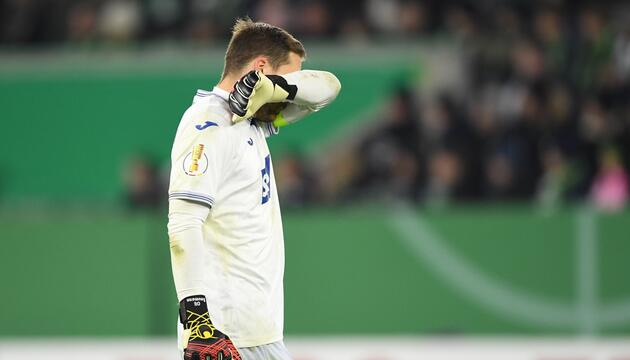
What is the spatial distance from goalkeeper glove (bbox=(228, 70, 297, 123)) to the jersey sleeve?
0.10 m

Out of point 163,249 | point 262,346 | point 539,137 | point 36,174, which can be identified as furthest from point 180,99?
point 262,346

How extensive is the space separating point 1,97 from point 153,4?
78.0 inches

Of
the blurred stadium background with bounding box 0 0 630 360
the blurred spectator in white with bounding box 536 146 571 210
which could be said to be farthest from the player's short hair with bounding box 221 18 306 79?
the blurred spectator in white with bounding box 536 146 571 210

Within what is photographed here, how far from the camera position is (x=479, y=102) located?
13367 mm

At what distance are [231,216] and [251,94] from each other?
45 cm

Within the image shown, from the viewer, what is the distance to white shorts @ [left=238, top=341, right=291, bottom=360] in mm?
5070

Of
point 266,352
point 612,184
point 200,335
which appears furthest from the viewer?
point 612,184

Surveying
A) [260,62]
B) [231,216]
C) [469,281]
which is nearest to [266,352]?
[231,216]

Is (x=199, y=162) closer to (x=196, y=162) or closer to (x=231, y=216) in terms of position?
(x=196, y=162)

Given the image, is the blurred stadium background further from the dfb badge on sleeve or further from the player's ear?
the dfb badge on sleeve

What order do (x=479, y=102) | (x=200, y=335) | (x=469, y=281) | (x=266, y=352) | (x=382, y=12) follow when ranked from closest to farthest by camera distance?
(x=200, y=335) → (x=266, y=352) → (x=469, y=281) → (x=479, y=102) → (x=382, y=12)

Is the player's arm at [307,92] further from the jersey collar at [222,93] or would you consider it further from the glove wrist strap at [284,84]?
the jersey collar at [222,93]

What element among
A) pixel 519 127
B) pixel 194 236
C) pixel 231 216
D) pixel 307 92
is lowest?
pixel 194 236

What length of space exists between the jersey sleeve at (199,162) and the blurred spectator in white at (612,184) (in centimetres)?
738
